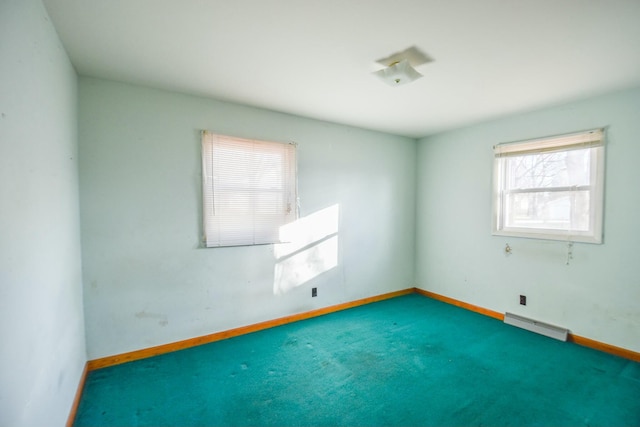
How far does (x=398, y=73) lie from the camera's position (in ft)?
7.06

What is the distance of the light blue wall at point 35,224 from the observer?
1.09m

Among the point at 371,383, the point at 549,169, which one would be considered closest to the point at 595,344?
the point at 549,169

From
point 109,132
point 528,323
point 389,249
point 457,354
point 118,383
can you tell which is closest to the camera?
point 118,383

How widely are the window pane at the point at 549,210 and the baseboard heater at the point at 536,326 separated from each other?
1089 mm

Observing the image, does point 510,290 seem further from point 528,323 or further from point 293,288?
point 293,288

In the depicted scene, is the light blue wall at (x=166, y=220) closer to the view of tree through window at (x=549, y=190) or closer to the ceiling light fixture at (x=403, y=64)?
the ceiling light fixture at (x=403, y=64)

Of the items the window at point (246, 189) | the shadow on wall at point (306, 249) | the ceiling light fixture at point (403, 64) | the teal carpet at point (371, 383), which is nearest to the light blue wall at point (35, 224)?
the teal carpet at point (371, 383)

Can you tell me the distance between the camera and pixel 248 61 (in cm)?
213

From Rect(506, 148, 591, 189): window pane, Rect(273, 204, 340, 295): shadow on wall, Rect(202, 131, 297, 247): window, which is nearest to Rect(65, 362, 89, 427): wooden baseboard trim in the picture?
Rect(202, 131, 297, 247): window

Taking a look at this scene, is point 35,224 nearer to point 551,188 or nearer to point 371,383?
point 371,383

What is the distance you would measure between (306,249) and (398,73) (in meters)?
2.20

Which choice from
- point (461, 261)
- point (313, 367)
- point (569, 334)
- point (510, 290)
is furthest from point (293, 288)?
point (569, 334)

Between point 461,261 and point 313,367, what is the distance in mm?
2671

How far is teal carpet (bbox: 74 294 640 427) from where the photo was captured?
6.11 feet
